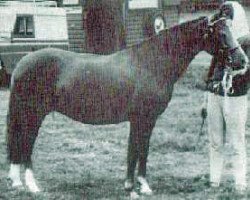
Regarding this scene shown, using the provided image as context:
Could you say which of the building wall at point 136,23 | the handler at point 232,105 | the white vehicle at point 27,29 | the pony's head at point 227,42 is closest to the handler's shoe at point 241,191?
the handler at point 232,105

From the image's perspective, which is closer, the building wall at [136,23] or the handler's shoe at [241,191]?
the handler's shoe at [241,191]

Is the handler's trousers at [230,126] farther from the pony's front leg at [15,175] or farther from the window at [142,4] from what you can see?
the window at [142,4]

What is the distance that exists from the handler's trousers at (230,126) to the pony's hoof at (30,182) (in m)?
2.05

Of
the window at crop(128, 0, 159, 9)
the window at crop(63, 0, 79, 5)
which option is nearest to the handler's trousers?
the window at crop(128, 0, 159, 9)

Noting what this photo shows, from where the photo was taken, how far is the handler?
24.4ft

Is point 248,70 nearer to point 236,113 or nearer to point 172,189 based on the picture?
point 236,113

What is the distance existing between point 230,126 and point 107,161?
2.55 m

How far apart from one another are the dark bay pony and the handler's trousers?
1.76 feet

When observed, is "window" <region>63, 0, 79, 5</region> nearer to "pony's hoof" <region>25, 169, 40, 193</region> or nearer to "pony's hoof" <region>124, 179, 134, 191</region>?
"pony's hoof" <region>25, 169, 40, 193</region>

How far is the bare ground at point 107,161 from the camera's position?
781 cm

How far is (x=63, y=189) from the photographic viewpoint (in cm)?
797

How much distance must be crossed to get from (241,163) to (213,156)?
0.35 metres

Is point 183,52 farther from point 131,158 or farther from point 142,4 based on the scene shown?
point 142,4

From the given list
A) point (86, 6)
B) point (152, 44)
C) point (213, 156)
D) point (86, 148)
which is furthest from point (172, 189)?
point (86, 6)
